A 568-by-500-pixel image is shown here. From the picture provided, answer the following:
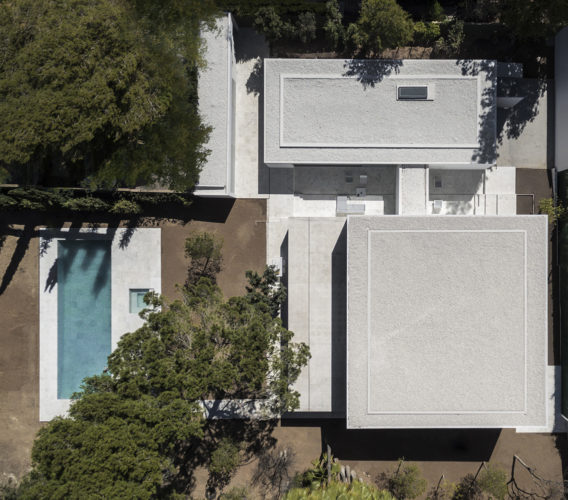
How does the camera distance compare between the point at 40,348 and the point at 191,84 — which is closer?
the point at 191,84

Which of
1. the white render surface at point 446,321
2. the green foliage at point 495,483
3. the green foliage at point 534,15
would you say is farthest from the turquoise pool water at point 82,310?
the green foliage at point 534,15

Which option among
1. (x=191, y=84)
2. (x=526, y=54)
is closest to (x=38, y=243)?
(x=191, y=84)

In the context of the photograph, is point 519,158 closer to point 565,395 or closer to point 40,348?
A: point 565,395

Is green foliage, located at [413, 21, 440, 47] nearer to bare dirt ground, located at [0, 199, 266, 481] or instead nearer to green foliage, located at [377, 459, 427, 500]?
bare dirt ground, located at [0, 199, 266, 481]

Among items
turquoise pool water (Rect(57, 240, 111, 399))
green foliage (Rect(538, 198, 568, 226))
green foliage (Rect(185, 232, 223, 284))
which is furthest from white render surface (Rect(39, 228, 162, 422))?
green foliage (Rect(538, 198, 568, 226))

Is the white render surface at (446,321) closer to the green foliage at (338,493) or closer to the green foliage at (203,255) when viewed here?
the green foliage at (338,493)

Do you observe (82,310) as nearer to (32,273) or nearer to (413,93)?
(32,273)
